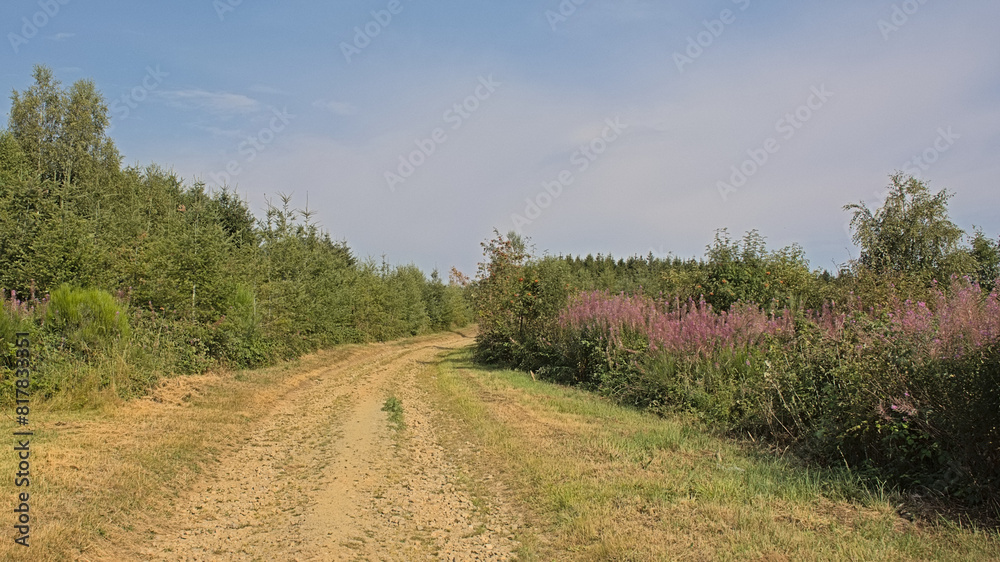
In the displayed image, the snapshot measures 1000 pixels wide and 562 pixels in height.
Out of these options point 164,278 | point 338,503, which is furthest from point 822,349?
point 164,278

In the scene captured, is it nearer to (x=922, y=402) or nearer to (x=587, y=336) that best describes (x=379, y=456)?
(x=922, y=402)

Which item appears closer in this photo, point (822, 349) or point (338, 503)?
point (338, 503)

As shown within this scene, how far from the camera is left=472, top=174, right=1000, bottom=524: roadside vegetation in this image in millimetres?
5184

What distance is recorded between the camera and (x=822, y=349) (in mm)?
7285

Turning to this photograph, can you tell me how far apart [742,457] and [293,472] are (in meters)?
5.32

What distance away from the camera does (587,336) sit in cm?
1409

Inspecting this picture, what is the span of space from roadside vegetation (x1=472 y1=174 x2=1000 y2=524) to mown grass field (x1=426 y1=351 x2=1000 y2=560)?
57 centimetres

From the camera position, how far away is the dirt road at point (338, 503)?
4672 millimetres

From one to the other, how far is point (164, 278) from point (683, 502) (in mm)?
13520

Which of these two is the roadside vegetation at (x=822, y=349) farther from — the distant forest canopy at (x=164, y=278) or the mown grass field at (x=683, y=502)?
the distant forest canopy at (x=164, y=278)

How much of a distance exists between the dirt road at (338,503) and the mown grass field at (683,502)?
0.53m

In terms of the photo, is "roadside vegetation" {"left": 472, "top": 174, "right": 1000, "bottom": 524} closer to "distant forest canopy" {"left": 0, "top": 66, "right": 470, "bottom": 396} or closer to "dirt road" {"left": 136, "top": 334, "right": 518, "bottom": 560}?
"dirt road" {"left": 136, "top": 334, "right": 518, "bottom": 560}

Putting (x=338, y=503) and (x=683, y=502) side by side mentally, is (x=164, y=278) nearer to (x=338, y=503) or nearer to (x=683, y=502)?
(x=338, y=503)

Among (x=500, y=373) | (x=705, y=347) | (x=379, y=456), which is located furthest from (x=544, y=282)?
(x=379, y=456)
